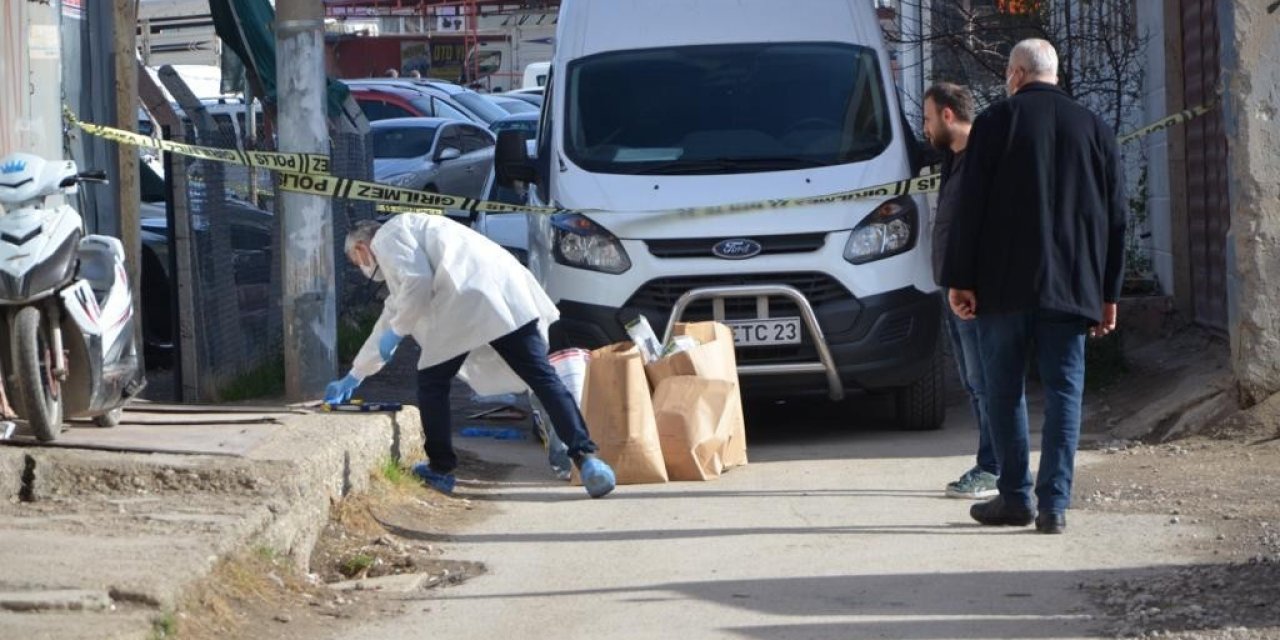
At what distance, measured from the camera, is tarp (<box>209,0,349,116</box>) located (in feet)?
43.9

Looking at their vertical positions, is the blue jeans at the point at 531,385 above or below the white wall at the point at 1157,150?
below

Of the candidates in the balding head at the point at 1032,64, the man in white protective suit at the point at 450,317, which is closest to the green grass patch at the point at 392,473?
the man in white protective suit at the point at 450,317

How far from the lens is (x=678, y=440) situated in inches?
349

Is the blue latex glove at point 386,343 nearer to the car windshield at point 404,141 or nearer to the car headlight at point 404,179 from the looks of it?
the car headlight at point 404,179

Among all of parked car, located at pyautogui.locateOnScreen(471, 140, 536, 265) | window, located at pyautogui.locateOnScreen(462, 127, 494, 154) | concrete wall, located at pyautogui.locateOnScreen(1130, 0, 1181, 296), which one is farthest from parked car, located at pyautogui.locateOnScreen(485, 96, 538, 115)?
concrete wall, located at pyautogui.locateOnScreen(1130, 0, 1181, 296)

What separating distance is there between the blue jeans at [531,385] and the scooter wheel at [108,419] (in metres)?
1.27

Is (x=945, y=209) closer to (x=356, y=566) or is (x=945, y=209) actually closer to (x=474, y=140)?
(x=356, y=566)

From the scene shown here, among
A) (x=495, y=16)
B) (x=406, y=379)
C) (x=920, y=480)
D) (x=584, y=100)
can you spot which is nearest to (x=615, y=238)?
(x=584, y=100)

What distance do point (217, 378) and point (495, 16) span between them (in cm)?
3140

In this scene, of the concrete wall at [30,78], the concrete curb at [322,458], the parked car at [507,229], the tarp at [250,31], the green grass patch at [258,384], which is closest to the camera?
the concrete curb at [322,458]

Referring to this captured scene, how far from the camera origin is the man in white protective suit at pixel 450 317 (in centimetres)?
815

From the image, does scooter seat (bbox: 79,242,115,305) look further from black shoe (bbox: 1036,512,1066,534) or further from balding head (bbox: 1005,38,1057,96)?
black shoe (bbox: 1036,512,1066,534)

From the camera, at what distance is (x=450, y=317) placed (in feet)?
27.1

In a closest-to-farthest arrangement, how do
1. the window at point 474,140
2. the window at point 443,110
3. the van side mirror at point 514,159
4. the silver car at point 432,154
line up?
the van side mirror at point 514,159 → the silver car at point 432,154 → the window at point 474,140 → the window at point 443,110
